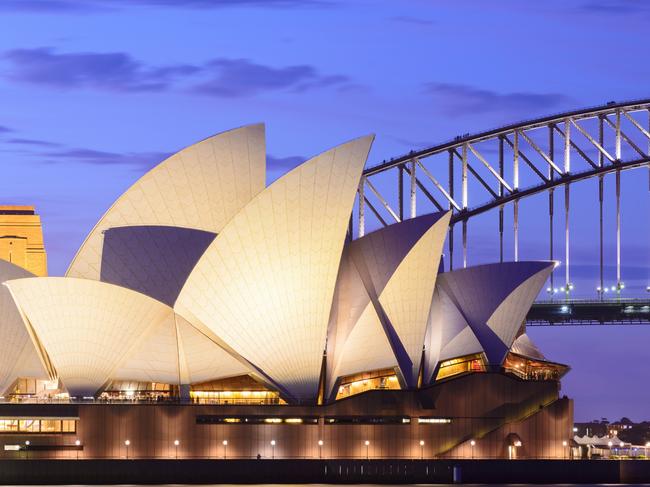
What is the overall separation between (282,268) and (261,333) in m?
3.46

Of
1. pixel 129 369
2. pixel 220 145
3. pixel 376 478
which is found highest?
pixel 220 145

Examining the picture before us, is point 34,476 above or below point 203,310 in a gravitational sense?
below

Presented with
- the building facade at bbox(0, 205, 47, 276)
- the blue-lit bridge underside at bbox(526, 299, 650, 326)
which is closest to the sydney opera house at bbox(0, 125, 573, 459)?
the blue-lit bridge underside at bbox(526, 299, 650, 326)

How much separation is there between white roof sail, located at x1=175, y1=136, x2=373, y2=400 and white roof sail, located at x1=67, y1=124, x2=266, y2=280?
644 cm

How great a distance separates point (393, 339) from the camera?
81812mm

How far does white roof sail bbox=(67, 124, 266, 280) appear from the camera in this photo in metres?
83.8

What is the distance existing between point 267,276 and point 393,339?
7.30 m

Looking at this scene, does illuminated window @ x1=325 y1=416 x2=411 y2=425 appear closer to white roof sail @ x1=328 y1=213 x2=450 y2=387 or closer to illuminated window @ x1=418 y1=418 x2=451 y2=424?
illuminated window @ x1=418 y1=418 x2=451 y2=424

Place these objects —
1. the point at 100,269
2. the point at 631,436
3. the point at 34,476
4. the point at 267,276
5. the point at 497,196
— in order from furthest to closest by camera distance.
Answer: the point at 631,436 < the point at 497,196 < the point at 100,269 < the point at 267,276 < the point at 34,476

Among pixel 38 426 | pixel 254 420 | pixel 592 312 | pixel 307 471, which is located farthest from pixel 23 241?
pixel 307 471

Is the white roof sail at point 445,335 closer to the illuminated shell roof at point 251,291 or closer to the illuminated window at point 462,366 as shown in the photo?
the illuminated shell roof at point 251,291

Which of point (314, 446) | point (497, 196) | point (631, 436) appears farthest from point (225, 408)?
point (631, 436)

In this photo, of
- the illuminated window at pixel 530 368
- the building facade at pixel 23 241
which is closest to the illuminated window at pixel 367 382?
the illuminated window at pixel 530 368

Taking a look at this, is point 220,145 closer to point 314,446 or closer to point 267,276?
point 267,276
